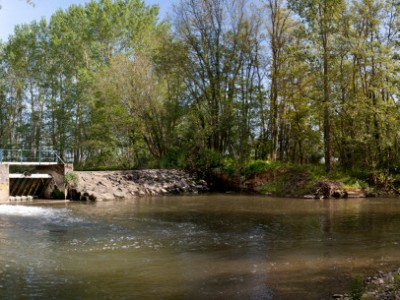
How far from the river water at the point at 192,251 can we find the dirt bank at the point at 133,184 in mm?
5453

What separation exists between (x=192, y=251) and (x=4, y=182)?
16.3m

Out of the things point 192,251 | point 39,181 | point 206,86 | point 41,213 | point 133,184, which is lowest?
point 192,251

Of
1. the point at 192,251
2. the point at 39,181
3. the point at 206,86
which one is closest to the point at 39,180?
the point at 39,181

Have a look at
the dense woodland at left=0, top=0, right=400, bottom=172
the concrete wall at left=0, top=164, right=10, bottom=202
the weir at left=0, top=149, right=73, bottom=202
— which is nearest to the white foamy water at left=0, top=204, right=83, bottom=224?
the concrete wall at left=0, top=164, right=10, bottom=202

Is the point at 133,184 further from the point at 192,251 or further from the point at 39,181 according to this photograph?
the point at 192,251

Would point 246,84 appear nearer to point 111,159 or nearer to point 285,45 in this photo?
point 285,45

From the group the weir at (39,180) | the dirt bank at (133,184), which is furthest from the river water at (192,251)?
the dirt bank at (133,184)

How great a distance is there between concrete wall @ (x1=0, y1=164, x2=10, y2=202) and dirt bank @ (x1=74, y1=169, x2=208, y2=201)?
3784mm

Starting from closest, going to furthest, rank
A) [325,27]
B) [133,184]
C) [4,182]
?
[4,182]
[325,27]
[133,184]

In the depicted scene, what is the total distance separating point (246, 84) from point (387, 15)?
11.3m

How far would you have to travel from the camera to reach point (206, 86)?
35.7 metres

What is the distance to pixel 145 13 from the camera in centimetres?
4734

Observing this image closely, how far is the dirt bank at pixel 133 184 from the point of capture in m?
26.7

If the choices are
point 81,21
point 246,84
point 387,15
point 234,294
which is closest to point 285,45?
point 246,84
